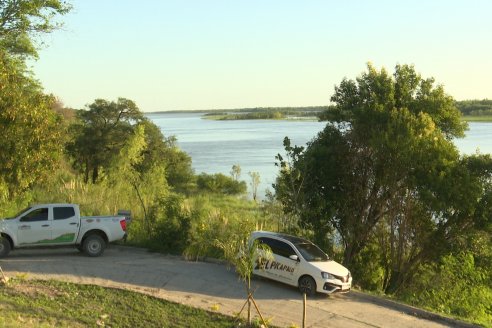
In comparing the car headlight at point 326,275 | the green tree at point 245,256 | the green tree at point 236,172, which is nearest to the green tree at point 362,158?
the car headlight at point 326,275

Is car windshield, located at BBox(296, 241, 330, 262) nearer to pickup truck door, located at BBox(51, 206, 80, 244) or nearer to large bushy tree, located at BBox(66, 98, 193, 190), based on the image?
pickup truck door, located at BBox(51, 206, 80, 244)

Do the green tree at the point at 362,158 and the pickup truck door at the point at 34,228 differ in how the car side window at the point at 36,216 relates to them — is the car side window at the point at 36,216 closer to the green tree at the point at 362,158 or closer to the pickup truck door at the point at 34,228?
the pickup truck door at the point at 34,228

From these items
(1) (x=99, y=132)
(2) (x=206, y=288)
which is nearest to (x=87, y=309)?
(2) (x=206, y=288)

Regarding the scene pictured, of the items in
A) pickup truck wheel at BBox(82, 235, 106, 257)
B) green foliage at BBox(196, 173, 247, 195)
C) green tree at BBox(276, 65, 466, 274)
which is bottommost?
green foliage at BBox(196, 173, 247, 195)

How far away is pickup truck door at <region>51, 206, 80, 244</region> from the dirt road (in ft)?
1.89

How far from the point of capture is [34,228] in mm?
16781

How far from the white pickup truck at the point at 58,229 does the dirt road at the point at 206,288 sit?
0.46 metres

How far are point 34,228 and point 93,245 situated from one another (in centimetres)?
184

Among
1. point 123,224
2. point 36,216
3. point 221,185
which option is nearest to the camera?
point 36,216

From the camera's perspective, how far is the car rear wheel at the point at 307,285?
1444cm

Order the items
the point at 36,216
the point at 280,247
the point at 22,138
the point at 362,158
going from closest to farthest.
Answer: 1. the point at 22,138
2. the point at 280,247
3. the point at 36,216
4. the point at 362,158

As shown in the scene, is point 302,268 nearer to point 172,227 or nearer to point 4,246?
point 172,227

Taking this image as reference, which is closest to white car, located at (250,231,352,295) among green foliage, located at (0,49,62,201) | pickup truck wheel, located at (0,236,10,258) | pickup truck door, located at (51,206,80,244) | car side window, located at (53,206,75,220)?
green foliage, located at (0,49,62,201)

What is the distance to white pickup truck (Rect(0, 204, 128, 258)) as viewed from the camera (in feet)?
54.6
